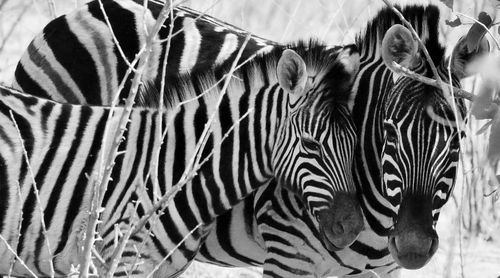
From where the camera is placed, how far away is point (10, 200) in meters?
4.50

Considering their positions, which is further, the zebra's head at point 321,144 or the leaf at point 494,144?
the zebra's head at point 321,144

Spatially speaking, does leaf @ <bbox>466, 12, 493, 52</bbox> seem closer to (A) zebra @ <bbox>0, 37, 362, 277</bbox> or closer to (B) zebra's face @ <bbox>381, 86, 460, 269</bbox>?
(B) zebra's face @ <bbox>381, 86, 460, 269</bbox>

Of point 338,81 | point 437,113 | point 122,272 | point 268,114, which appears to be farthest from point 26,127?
point 437,113

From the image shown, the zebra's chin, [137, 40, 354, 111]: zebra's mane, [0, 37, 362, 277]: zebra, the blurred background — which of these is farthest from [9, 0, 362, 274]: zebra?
the zebra's chin

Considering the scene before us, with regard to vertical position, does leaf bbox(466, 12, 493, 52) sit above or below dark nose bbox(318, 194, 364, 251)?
above

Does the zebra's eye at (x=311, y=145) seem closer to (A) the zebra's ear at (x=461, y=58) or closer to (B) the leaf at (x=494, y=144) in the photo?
(A) the zebra's ear at (x=461, y=58)

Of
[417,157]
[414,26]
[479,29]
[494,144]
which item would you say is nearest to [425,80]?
[479,29]

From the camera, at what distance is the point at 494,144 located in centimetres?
256

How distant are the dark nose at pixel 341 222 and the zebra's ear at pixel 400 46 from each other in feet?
2.22

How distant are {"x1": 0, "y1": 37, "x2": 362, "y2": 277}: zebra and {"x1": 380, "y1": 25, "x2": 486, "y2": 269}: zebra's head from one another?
Answer: 0.20 metres

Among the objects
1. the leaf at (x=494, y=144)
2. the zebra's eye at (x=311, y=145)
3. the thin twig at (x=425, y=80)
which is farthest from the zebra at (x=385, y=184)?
the leaf at (x=494, y=144)

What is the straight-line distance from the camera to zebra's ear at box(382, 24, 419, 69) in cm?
464

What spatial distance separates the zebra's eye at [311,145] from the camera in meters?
4.55

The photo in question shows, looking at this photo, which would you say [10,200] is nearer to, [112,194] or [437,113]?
[112,194]
